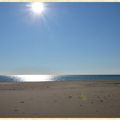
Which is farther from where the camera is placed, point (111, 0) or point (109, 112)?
point (109, 112)

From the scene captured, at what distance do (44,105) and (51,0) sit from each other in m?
5.72

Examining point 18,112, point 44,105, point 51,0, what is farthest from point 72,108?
point 51,0

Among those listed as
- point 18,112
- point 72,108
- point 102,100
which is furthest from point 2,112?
point 102,100

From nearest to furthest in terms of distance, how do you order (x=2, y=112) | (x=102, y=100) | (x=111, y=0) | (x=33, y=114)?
1. (x=111, y=0)
2. (x=33, y=114)
3. (x=2, y=112)
4. (x=102, y=100)

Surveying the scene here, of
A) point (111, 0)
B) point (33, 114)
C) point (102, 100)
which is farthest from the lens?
point (102, 100)

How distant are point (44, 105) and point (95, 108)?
6.52ft

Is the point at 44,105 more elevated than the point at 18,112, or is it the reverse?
the point at 44,105

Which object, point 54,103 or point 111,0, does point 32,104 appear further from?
point 111,0

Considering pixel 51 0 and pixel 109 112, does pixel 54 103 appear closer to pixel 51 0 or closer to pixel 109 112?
pixel 109 112

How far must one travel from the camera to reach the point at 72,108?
365 inches

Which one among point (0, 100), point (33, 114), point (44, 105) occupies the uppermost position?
point (0, 100)

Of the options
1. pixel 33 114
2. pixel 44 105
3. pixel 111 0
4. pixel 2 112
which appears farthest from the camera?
pixel 44 105

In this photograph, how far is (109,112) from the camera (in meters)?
8.73

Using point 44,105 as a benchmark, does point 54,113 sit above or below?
below
